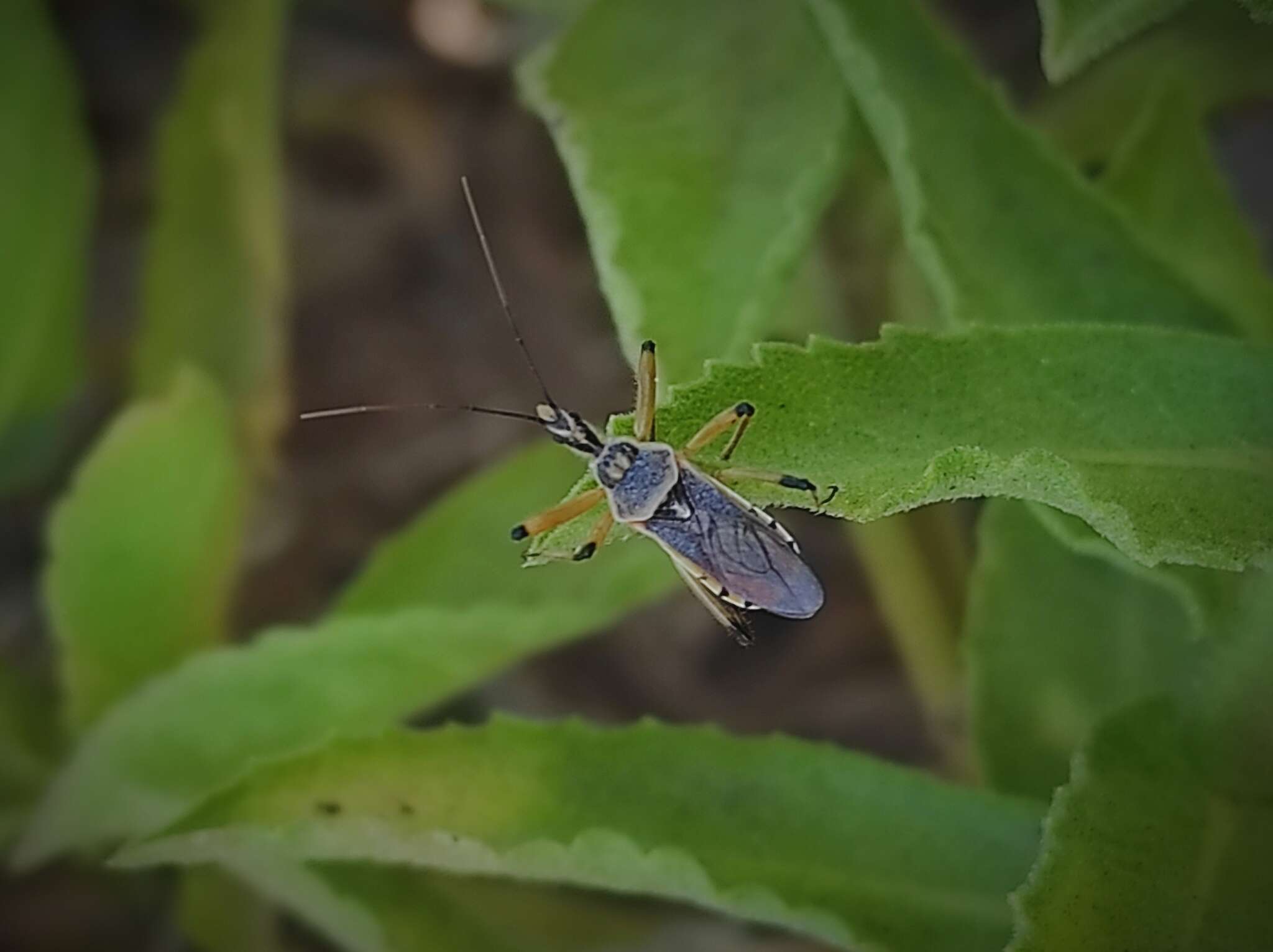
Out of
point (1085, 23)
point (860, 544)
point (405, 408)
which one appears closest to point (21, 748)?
point (405, 408)

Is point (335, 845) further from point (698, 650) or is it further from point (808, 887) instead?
point (698, 650)

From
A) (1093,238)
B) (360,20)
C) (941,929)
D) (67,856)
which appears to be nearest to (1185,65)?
(1093,238)

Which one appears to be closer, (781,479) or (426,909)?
(781,479)

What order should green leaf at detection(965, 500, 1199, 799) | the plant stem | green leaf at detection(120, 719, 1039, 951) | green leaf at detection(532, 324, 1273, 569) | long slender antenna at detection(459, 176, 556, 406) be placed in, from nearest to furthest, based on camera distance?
1. green leaf at detection(532, 324, 1273, 569)
2. green leaf at detection(120, 719, 1039, 951)
3. green leaf at detection(965, 500, 1199, 799)
4. long slender antenna at detection(459, 176, 556, 406)
5. the plant stem

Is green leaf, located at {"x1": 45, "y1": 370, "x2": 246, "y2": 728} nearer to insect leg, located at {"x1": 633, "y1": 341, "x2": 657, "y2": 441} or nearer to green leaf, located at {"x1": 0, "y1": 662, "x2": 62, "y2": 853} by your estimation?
green leaf, located at {"x1": 0, "y1": 662, "x2": 62, "y2": 853}

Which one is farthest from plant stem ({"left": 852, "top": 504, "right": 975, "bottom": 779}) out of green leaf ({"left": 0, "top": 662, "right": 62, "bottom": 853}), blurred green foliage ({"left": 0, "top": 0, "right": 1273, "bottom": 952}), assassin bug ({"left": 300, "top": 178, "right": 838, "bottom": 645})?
green leaf ({"left": 0, "top": 662, "right": 62, "bottom": 853})

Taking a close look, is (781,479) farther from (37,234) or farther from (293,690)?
(37,234)
